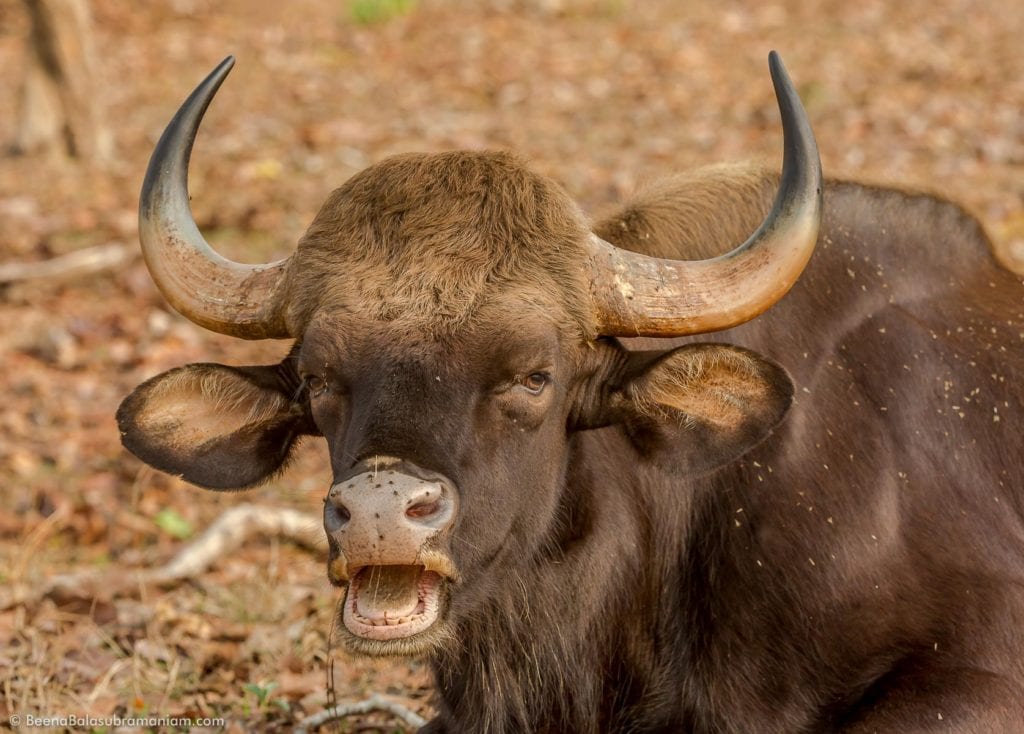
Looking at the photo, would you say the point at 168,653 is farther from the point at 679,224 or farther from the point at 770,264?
the point at 770,264

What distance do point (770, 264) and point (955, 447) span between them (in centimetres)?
136

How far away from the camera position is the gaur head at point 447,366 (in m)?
4.37

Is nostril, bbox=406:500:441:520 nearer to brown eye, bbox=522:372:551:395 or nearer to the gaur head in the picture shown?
the gaur head

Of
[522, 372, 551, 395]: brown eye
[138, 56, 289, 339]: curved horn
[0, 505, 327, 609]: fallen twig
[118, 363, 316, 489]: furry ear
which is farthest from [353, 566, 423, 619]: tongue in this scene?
[0, 505, 327, 609]: fallen twig

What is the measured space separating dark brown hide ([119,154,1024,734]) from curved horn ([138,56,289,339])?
0.18 metres


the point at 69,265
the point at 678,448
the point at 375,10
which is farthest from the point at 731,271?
the point at 375,10

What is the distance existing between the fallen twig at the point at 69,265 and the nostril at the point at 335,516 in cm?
878

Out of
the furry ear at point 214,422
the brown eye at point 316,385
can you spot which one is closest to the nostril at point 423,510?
the brown eye at point 316,385

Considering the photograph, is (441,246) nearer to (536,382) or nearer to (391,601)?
(536,382)

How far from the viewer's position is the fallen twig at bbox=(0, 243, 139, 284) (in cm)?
1223

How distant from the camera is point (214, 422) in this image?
17.2 feet

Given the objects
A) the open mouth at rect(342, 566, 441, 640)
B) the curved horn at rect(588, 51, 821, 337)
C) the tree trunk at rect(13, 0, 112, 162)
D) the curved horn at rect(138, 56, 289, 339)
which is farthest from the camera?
the tree trunk at rect(13, 0, 112, 162)

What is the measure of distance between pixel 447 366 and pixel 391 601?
0.77 m

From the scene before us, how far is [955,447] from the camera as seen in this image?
18.0 feet
